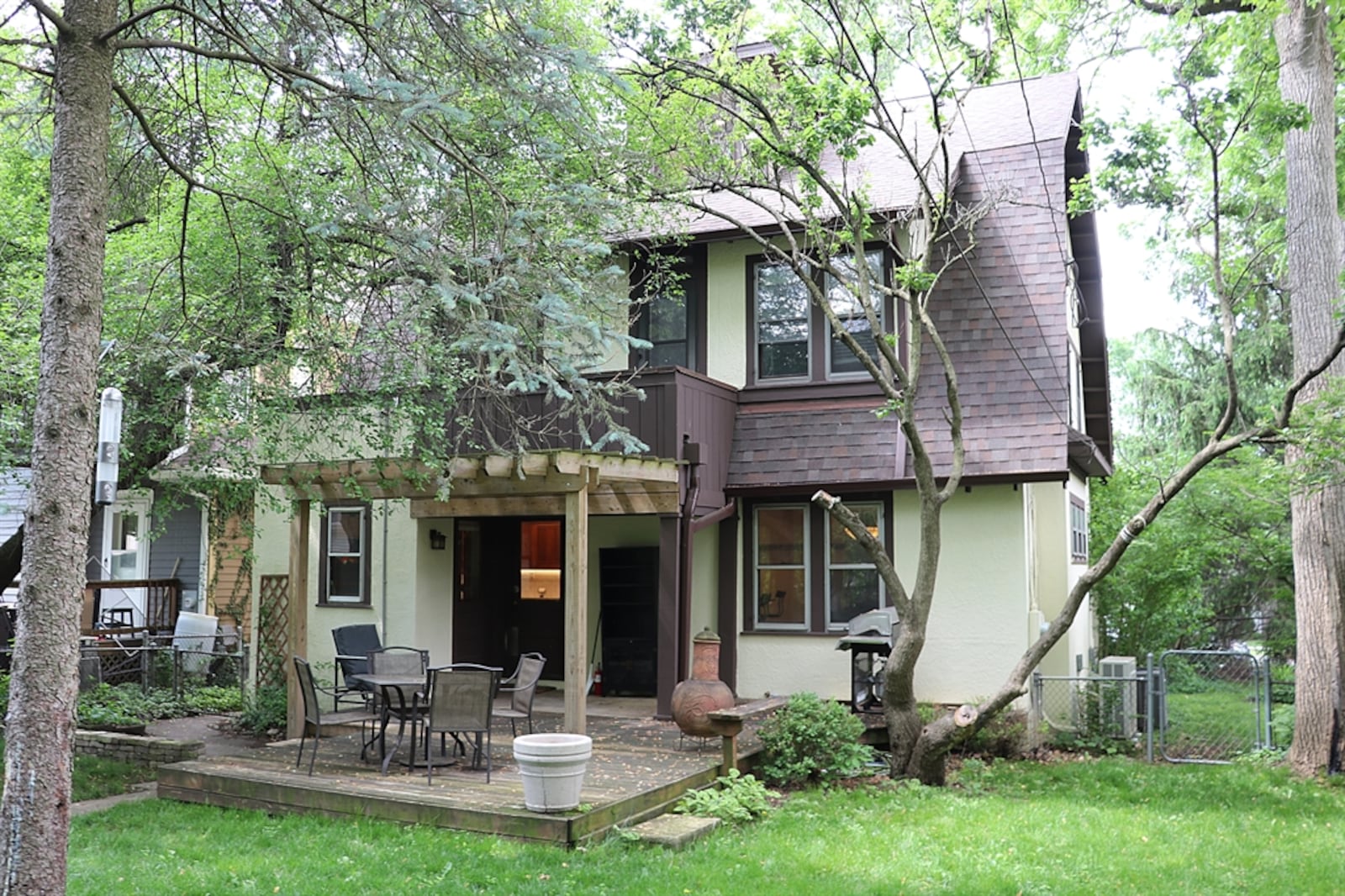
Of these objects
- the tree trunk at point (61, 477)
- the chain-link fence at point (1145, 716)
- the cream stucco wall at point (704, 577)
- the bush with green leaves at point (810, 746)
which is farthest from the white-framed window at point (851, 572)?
the tree trunk at point (61, 477)

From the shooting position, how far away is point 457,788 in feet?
26.9

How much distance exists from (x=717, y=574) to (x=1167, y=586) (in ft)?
A: 22.2

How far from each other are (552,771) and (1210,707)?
428 inches

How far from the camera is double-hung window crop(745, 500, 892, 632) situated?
491 inches

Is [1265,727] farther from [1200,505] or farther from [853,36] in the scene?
[853,36]

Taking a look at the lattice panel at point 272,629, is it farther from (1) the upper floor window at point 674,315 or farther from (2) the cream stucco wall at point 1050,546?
(2) the cream stucco wall at point 1050,546

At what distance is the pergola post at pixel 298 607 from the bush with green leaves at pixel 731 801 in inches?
162

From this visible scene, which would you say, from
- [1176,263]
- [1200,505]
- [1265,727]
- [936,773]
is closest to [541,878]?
[936,773]

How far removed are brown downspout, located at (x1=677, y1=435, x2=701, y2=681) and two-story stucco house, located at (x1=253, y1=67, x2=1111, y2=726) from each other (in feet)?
0.10

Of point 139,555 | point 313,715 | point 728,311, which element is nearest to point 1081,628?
point 728,311

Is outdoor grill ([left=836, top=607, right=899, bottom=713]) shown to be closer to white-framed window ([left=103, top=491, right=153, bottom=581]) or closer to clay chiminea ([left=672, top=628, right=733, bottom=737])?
clay chiminea ([left=672, top=628, right=733, bottom=737])

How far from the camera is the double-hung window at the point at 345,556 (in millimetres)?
13773

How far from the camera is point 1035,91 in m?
14.7

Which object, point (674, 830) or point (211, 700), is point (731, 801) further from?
point (211, 700)
